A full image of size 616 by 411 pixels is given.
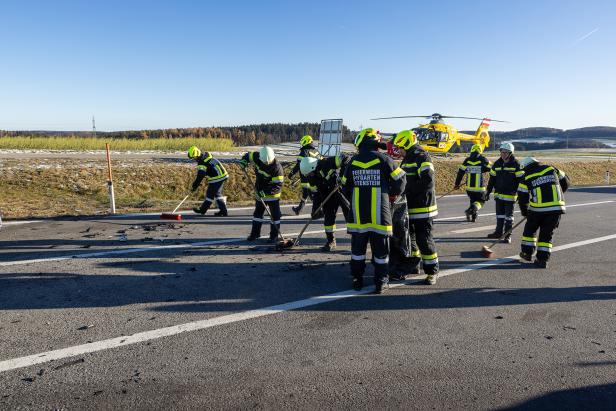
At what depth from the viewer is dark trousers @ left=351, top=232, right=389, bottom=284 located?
5.17 m

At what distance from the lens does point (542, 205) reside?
22.0 feet

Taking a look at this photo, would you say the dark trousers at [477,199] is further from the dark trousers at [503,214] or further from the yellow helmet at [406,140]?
the yellow helmet at [406,140]

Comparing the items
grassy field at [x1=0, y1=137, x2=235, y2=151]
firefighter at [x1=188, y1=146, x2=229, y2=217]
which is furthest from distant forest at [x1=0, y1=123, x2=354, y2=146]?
firefighter at [x1=188, y1=146, x2=229, y2=217]

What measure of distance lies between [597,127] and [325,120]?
106309mm

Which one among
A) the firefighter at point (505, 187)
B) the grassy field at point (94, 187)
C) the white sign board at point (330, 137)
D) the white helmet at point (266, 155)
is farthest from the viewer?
the white sign board at point (330, 137)

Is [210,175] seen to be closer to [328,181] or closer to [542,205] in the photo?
[328,181]

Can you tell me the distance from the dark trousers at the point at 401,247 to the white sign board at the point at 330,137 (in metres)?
14.7

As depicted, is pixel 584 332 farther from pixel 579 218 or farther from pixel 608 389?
pixel 579 218

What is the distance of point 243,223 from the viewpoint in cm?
1022

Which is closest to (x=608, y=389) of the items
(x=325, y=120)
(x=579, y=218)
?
(x=579, y=218)

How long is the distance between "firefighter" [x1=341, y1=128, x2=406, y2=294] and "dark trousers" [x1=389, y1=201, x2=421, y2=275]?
0.53m

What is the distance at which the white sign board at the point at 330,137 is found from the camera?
68.0ft

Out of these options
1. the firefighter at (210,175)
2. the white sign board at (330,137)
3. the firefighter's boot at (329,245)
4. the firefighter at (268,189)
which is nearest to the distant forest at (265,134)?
the white sign board at (330,137)

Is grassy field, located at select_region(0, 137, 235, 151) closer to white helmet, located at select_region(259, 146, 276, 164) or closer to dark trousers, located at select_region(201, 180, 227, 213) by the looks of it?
dark trousers, located at select_region(201, 180, 227, 213)
